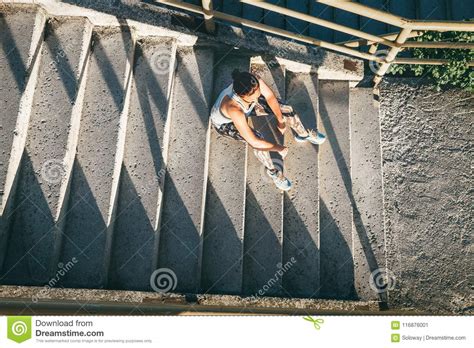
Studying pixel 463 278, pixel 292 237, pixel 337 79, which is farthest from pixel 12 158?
pixel 463 278

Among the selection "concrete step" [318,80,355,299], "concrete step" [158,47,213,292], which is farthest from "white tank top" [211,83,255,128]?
"concrete step" [318,80,355,299]

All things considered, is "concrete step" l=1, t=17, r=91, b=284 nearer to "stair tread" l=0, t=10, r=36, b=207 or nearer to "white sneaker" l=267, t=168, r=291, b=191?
"stair tread" l=0, t=10, r=36, b=207

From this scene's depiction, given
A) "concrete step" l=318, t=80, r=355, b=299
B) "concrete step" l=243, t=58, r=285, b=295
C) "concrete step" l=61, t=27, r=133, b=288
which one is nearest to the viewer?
"concrete step" l=61, t=27, r=133, b=288

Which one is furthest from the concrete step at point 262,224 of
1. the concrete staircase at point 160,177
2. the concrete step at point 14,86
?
the concrete step at point 14,86

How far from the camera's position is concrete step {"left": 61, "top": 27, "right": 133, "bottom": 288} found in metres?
4.28

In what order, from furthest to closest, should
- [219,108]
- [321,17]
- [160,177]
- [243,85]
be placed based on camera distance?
[321,17]
[160,177]
[219,108]
[243,85]

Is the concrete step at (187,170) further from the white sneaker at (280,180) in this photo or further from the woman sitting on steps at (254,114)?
the white sneaker at (280,180)

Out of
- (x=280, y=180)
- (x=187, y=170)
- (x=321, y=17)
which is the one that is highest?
(x=321, y=17)

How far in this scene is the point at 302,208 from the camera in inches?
196

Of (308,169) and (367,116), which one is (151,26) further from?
(367,116)

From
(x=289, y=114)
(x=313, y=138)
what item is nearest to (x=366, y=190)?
(x=313, y=138)

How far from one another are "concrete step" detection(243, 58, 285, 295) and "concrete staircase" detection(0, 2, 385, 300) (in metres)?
0.02
